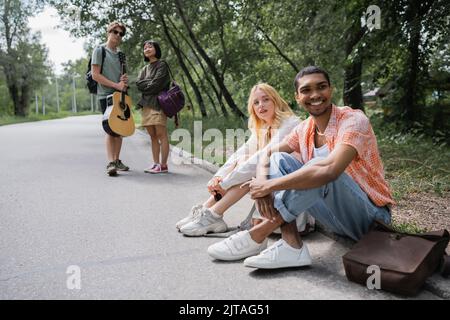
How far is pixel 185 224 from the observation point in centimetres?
396

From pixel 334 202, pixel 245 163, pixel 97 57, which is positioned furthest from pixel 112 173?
pixel 334 202

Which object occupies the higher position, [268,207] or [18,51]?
[18,51]

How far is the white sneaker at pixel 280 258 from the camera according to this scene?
2910mm

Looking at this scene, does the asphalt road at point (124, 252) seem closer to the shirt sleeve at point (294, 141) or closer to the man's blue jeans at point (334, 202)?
the man's blue jeans at point (334, 202)

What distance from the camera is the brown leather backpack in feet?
7.94

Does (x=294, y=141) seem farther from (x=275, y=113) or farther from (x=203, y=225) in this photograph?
(x=203, y=225)

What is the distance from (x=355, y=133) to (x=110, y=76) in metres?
4.80

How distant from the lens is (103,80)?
6.57m

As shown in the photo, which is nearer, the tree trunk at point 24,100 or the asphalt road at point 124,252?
the asphalt road at point 124,252

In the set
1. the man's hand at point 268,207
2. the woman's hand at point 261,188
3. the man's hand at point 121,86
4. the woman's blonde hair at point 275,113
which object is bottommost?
the man's hand at point 268,207

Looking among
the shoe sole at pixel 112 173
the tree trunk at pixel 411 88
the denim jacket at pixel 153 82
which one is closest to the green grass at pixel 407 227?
the denim jacket at pixel 153 82

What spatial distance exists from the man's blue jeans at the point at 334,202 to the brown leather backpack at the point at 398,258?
8.9 inches

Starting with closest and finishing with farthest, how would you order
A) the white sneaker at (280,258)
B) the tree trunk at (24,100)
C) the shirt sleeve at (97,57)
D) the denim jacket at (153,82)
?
the white sneaker at (280,258) → the shirt sleeve at (97,57) → the denim jacket at (153,82) → the tree trunk at (24,100)
